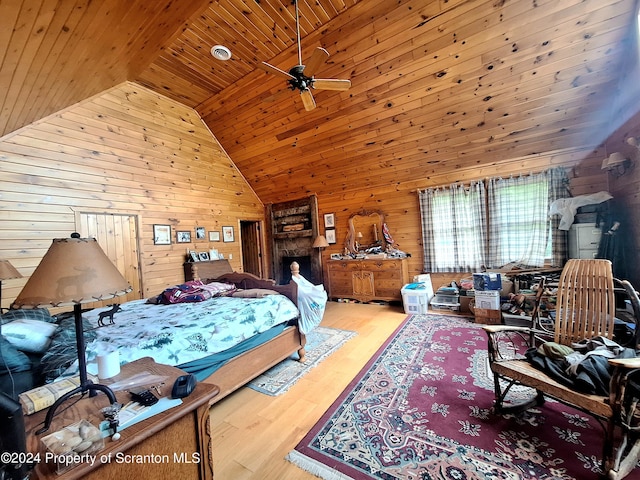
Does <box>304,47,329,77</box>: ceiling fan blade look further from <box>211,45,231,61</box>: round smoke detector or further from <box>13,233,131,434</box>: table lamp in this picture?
<box>13,233,131,434</box>: table lamp

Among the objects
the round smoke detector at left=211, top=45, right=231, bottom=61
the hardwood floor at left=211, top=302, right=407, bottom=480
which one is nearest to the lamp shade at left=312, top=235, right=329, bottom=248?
the hardwood floor at left=211, top=302, right=407, bottom=480

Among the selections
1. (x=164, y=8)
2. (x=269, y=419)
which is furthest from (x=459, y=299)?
(x=164, y=8)

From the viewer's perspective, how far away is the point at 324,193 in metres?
5.81

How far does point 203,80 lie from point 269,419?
4536 millimetres

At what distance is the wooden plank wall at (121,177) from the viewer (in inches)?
119

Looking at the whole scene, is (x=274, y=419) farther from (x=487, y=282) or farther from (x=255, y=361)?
(x=487, y=282)

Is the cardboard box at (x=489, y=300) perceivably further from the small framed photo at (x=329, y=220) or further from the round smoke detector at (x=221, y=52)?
the round smoke detector at (x=221, y=52)

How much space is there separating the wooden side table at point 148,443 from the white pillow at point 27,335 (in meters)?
0.92

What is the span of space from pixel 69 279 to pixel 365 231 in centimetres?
490

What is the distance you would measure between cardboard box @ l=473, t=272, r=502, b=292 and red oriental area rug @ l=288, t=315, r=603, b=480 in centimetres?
162

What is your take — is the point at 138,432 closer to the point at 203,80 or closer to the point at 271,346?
the point at 271,346

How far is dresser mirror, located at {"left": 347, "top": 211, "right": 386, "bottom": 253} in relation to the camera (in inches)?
208

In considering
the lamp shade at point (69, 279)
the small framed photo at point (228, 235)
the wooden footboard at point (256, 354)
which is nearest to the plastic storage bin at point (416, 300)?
the wooden footboard at point (256, 354)

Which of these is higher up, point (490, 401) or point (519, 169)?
point (519, 169)
